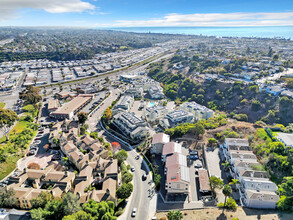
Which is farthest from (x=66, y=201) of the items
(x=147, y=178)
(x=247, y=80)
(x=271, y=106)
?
(x=247, y=80)

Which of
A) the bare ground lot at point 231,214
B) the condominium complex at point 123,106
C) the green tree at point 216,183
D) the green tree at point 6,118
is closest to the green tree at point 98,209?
the bare ground lot at point 231,214

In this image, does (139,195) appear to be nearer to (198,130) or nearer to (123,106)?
(198,130)

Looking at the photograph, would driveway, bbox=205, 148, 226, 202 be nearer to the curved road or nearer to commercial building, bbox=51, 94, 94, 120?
the curved road

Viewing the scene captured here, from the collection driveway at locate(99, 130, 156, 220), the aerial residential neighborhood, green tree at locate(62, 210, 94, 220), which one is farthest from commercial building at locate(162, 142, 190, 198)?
green tree at locate(62, 210, 94, 220)

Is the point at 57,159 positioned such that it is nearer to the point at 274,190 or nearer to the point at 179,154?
the point at 179,154

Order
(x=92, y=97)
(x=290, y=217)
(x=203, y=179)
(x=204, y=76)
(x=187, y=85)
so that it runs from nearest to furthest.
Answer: (x=290, y=217)
(x=203, y=179)
(x=92, y=97)
(x=187, y=85)
(x=204, y=76)

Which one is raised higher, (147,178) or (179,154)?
(179,154)

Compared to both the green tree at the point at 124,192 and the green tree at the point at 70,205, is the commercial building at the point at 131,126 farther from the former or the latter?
the green tree at the point at 70,205

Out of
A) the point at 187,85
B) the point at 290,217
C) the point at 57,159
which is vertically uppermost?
the point at 187,85
